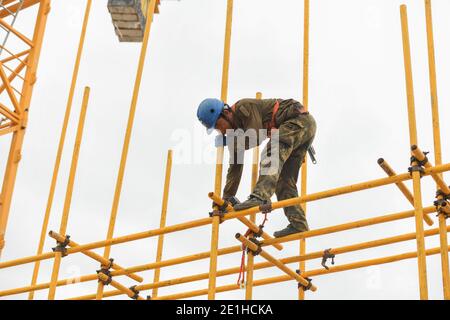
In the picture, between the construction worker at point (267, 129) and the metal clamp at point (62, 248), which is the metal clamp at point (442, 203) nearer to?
the construction worker at point (267, 129)

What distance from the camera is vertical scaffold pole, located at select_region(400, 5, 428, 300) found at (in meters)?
5.82

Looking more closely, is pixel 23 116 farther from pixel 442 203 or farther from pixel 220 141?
pixel 442 203

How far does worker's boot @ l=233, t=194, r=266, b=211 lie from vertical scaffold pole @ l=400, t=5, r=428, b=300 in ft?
5.25

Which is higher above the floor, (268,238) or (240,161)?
(240,161)

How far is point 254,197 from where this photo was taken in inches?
283

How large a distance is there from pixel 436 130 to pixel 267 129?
184 centimetres

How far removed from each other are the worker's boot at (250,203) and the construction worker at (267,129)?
196 millimetres

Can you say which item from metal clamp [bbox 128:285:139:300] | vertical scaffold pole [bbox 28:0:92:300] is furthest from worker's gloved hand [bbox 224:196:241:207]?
vertical scaffold pole [bbox 28:0:92:300]

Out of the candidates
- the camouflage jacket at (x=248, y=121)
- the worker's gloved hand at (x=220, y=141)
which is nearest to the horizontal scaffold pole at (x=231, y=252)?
the camouflage jacket at (x=248, y=121)
